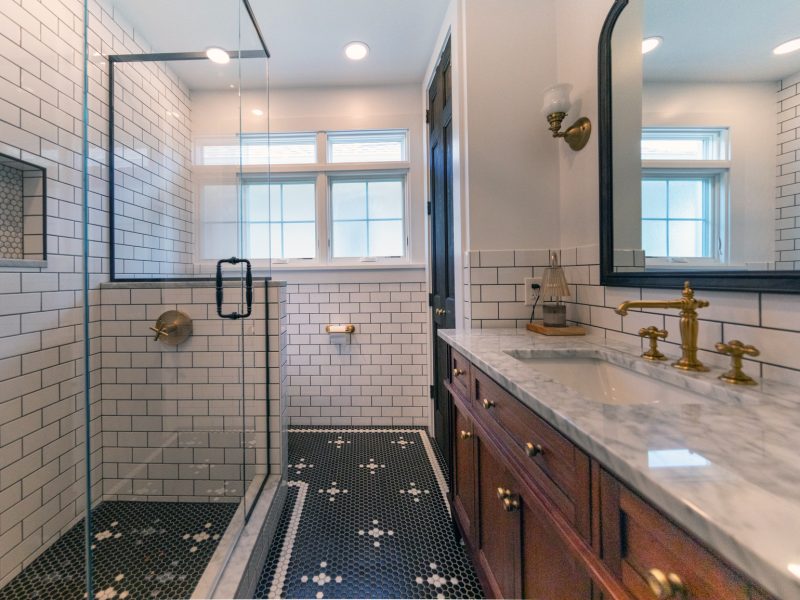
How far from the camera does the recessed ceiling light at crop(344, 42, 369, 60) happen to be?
7.00 feet

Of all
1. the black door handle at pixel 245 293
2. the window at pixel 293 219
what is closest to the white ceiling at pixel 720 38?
the black door handle at pixel 245 293

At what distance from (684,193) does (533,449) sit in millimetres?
880

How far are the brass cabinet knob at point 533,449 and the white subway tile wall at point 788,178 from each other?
2.24 ft

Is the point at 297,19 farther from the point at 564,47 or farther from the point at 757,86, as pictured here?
the point at 757,86

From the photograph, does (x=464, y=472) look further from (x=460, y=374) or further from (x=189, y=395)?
(x=189, y=395)

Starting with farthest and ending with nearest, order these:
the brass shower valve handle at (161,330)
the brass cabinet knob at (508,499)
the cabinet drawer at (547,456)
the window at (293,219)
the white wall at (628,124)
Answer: the window at (293,219), the brass shower valve handle at (161,330), the white wall at (628,124), the brass cabinet knob at (508,499), the cabinet drawer at (547,456)

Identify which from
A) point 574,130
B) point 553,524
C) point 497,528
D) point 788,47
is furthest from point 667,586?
point 574,130

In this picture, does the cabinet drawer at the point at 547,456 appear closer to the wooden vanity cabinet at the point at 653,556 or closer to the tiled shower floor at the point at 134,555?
the wooden vanity cabinet at the point at 653,556

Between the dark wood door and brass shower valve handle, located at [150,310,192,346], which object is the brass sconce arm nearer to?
the dark wood door

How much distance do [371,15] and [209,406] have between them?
237 centimetres

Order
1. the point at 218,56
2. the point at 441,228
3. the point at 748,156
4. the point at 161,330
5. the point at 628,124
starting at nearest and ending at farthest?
the point at 748,156 → the point at 628,124 → the point at 161,330 → the point at 218,56 → the point at 441,228

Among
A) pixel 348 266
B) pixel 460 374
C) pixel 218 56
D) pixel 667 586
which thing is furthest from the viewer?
pixel 348 266

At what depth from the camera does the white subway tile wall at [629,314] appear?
2.46 feet

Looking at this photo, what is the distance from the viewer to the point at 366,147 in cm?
267
